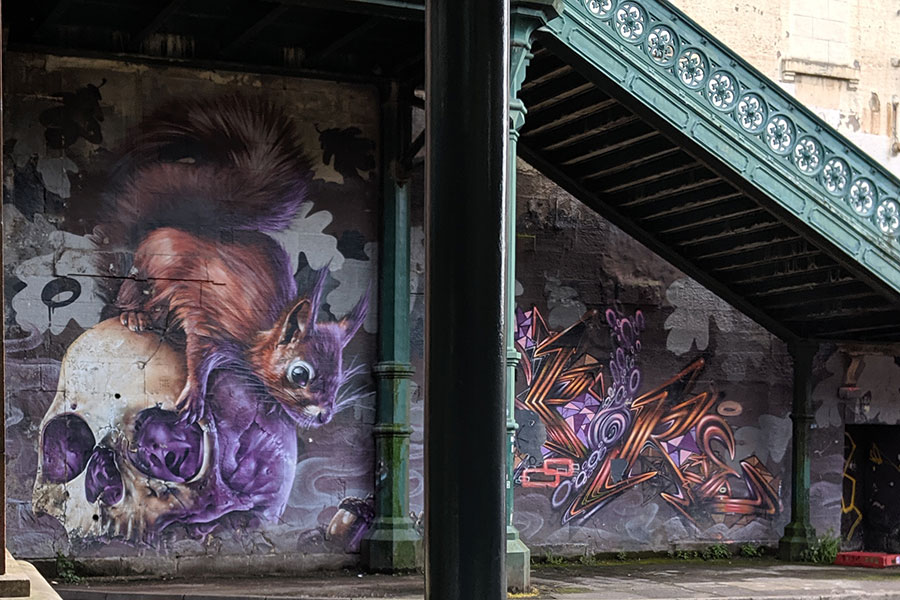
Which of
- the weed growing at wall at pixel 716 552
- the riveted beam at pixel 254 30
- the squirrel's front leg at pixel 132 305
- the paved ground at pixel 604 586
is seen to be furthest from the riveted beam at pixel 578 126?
the weed growing at wall at pixel 716 552

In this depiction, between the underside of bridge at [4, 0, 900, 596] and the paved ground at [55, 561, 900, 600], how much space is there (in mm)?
3176

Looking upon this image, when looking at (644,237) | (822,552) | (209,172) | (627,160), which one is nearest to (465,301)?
(209,172)

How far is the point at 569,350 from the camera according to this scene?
14.8 m

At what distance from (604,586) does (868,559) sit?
4.49 meters

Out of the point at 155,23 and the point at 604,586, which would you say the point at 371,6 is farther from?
the point at 604,586

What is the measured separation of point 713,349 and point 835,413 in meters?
2.03

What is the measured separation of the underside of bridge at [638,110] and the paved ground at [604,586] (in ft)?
10.4

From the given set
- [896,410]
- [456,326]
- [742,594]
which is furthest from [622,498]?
[456,326]

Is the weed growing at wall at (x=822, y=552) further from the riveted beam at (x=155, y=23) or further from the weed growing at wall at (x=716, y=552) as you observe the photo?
the riveted beam at (x=155, y=23)

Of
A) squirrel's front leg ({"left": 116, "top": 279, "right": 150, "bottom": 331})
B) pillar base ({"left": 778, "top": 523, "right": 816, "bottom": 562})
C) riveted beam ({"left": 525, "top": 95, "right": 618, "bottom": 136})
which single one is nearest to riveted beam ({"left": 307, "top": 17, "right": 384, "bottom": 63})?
riveted beam ({"left": 525, "top": 95, "right": 618, "bottom": 136})

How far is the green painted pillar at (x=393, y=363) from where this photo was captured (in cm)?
1319

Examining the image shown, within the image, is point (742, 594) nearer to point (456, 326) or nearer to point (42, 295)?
point (42, 295)

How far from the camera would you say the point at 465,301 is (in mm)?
2570

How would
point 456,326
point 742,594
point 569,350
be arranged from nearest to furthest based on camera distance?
1. point 456,326
2. point 742,594
3. point 569,350
